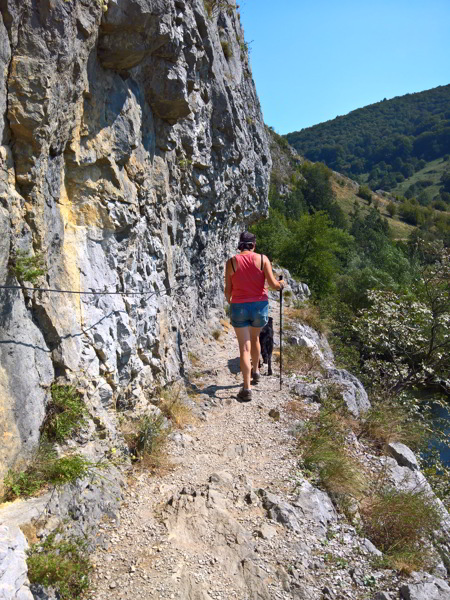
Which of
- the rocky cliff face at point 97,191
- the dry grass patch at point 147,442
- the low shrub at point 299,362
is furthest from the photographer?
the low shrub at point 299,362

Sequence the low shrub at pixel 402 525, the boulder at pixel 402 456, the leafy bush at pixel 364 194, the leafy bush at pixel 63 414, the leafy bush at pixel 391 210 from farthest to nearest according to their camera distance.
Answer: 1. the leafy bush at pixel 364 194
2. the leafy bush at pixel 391 210
3. the boulder at pixel 402 456
4. the low shrub at pixel 402 525
5. the leafy bush at pixel 63 414

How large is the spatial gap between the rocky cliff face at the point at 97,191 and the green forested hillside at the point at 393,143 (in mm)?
106296

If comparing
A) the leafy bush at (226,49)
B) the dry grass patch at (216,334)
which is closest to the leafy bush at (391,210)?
the leafy bush at (226,49)

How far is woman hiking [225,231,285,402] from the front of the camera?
19.8 ft

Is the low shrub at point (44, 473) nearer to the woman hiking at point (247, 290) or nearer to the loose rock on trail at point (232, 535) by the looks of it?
the loose rock on trail at point (232, 535)

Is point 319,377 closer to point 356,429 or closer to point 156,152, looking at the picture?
point 356,429

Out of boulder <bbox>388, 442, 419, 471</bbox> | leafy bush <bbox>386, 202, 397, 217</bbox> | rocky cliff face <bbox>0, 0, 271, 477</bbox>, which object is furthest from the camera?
leafy bush <bbox>386, 202, 397, 217</bbox>

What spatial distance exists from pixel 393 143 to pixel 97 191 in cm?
15899

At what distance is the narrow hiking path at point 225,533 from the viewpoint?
3.14 m

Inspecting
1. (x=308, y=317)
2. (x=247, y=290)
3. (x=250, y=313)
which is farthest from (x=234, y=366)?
(x=308, y=317)

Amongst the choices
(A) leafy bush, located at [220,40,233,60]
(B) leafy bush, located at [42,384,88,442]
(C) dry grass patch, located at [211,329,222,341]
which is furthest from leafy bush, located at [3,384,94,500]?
(A) leafy bush, located at [220,40,233,60]

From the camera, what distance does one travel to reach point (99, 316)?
4672 millimetres

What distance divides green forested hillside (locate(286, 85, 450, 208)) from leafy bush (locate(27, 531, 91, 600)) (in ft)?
364

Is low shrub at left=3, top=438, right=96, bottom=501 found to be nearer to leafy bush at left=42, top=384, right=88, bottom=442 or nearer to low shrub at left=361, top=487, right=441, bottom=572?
leafy bush at left=42, top=384, right=88, bottom=442
